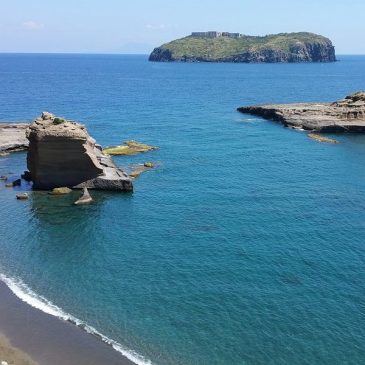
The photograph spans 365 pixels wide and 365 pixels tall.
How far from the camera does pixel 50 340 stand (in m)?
42.5

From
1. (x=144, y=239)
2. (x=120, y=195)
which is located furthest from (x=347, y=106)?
(x=144, y=239)

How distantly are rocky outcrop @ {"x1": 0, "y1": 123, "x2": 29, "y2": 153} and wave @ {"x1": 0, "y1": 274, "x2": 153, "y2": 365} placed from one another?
56529 mm

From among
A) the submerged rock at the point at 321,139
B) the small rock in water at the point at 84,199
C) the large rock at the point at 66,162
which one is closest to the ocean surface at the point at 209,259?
the small rock in water at the point at 84,199

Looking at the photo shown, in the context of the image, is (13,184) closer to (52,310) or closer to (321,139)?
(52,310)

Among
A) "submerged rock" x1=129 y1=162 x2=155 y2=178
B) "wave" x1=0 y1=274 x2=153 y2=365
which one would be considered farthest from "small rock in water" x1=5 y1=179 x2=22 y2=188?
"wave" x1=0 y1=274 x2=153 y2=365

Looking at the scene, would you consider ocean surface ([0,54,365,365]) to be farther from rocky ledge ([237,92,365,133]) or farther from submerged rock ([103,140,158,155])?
rocky ledge ([237,92,365,133])

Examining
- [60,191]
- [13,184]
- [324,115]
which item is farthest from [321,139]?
[13,184]

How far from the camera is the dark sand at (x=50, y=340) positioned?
39.9 metres

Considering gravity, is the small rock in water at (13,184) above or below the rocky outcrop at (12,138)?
below

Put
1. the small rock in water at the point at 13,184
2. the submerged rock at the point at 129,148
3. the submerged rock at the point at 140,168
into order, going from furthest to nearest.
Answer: the submerged rock at the point at 129,148
the submerged rock at the point at 140,168
the small rock in water at the point at 13,184

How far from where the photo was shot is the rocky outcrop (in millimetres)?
106062

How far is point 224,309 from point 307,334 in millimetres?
7279

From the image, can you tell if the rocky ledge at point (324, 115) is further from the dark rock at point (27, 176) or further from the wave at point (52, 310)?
A: the wave at point (52, 310)

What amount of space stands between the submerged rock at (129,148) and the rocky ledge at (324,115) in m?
45.5
